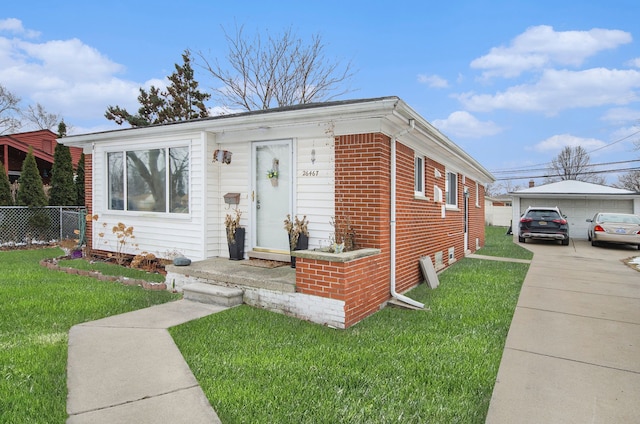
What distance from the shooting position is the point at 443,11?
10328 millimetres

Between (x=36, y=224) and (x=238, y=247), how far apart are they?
29.7ft

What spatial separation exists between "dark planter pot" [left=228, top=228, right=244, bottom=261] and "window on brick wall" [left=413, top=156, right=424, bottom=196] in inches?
121

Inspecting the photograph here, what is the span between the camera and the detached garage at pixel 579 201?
1848cm

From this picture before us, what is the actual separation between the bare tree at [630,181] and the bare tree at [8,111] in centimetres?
5196

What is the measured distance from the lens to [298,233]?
5.57 m

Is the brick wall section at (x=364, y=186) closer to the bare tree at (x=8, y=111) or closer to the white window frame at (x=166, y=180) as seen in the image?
the white window frame at (x=166, y=180)

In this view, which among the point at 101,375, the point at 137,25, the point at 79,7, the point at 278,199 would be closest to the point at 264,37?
the point at 137,25

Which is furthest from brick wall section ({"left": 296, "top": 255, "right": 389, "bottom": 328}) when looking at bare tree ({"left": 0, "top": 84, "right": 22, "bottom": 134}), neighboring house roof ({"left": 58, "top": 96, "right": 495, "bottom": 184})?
bare tree ({"left": 0, "top": 84, "right": 22, "bottom": 134})

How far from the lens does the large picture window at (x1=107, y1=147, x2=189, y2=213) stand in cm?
671

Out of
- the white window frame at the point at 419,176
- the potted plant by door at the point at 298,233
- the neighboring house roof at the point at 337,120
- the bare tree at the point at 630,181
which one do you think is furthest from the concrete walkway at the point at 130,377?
the bare tree at the point at 630,181

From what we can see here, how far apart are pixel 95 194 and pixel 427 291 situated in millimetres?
7111

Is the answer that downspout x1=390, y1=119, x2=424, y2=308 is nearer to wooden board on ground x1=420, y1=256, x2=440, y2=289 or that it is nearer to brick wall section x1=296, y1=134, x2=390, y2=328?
brick wall section x1=296, y1=134, x2=390, y2=328

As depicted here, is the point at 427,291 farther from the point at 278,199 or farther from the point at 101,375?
the point at 101,375

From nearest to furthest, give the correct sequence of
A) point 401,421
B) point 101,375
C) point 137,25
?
point 401,421
point 101,375
point 137,25
